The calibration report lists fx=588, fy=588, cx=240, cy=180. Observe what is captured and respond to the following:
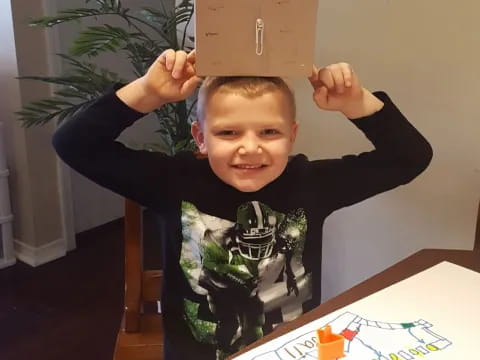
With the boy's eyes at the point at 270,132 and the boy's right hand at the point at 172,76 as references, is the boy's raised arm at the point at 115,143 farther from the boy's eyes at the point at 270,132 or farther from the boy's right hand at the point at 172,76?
the boy's eyes at the point at 270,132

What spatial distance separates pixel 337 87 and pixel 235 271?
0.37 m

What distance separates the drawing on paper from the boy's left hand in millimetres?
388

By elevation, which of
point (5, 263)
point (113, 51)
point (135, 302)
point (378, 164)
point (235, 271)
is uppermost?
point (113, 51)

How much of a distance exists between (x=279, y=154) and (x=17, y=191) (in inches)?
76.2

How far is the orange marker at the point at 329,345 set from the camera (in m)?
0.74

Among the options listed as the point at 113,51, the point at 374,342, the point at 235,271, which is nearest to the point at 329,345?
the point at 374,342

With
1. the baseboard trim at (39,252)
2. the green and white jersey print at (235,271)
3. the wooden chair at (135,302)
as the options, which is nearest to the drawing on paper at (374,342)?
the green and white jersey print at (235,271)

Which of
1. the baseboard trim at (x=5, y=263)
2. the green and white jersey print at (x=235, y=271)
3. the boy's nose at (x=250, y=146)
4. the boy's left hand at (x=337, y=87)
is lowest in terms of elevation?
the baseboard trim at (x=5, y=263)

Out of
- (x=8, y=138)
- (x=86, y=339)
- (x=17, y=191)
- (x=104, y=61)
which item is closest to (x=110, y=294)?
(x=86, y=339)

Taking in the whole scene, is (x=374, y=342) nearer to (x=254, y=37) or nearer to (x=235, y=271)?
(x=235, y=271)

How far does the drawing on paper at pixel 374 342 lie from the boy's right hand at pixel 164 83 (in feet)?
1.47

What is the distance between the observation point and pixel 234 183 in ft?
3.24

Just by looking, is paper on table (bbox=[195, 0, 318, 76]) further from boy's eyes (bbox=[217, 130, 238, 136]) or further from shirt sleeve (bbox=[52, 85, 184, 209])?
shirt sleeve (bbox=[52, 85, 184, 209])

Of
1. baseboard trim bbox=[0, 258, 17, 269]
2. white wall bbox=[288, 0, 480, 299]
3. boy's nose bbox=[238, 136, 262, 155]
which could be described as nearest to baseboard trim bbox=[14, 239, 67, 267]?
baseboard trim bbox=[0, 258, 17, 269]
